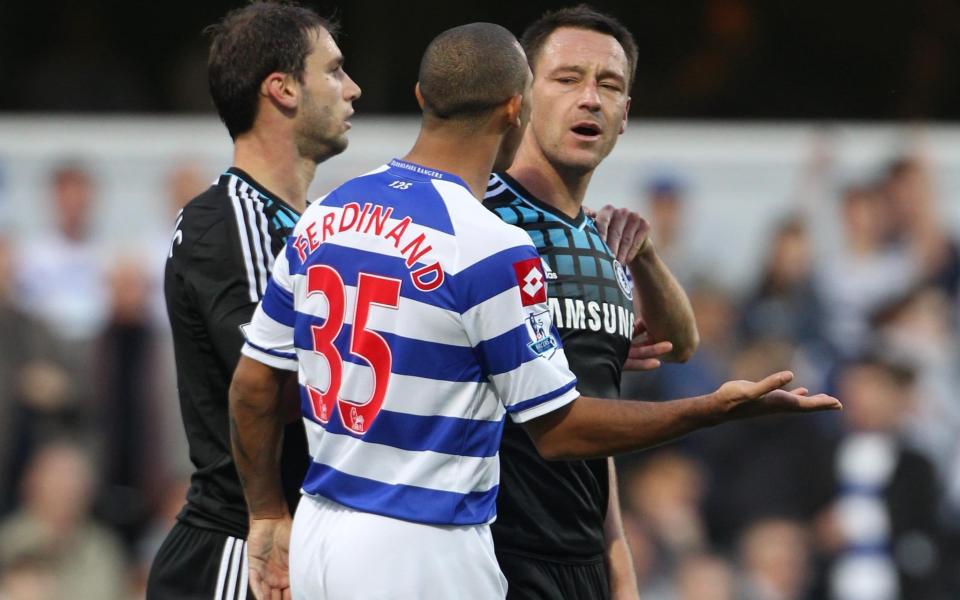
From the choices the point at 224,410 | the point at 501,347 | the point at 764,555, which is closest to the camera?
the point at 501,347

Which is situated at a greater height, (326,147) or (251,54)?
(251,54)

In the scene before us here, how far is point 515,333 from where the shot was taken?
318cm

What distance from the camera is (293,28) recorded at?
409 centimetres

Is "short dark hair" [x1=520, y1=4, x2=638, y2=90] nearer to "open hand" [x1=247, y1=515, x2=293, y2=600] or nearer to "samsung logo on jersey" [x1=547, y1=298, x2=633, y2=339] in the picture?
"samsung logo on jersey" [x1=547, y1=298, x2=633, y2=339]

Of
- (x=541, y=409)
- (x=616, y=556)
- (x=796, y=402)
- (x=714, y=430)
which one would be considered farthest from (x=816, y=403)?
(x=714, y=430)

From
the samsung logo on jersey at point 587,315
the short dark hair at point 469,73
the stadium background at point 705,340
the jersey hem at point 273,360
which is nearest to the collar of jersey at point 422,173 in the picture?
the short dark hair at point 469,73

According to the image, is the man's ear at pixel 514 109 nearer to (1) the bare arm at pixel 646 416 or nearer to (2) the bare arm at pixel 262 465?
(1) the bare arm at pixel 646 416

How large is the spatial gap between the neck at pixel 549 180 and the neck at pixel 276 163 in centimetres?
56

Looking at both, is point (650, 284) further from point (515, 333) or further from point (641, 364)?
point (515, 333)

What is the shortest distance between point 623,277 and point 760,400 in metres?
1.01

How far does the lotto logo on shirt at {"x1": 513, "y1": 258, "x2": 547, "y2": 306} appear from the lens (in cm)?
320

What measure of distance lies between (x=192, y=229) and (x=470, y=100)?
0.93 m

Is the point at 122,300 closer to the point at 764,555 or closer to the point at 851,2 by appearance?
the point at 764,555

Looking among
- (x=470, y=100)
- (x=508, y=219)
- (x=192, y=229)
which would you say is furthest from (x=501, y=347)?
(x=192, y=229)
